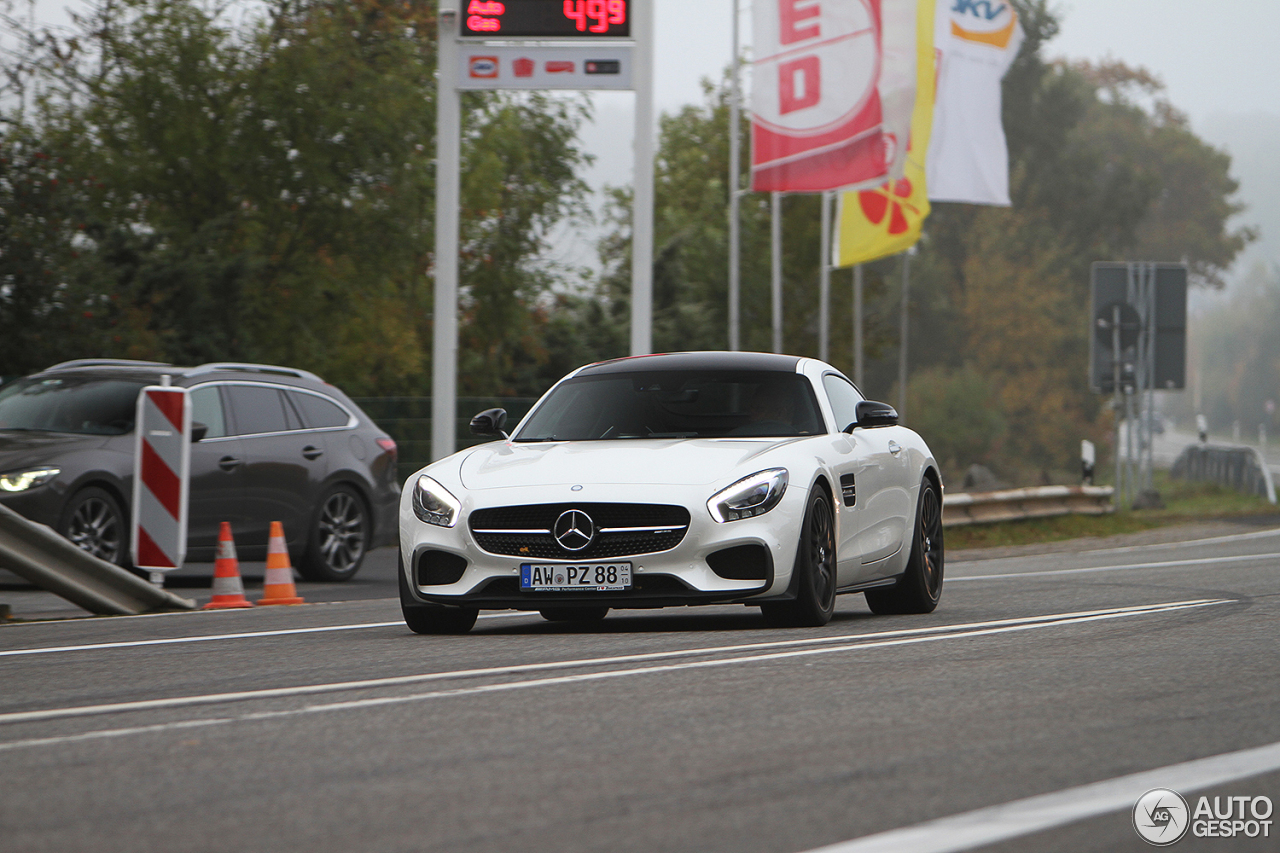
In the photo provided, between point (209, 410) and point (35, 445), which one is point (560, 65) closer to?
point (209, 410)

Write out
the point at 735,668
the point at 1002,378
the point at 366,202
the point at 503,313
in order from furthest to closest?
the point at 1002,378 → the point at 503,313 → the point at 366,202 → the point at 735,668

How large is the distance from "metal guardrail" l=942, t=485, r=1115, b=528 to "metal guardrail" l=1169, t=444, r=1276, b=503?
37.9 feet

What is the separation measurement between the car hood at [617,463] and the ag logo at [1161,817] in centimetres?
459

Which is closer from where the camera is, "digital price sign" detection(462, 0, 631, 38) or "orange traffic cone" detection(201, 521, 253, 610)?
"orange traffic cone" detection(201, 521, 253, 610)

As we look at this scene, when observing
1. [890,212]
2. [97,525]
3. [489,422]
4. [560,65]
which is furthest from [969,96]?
[489,422]

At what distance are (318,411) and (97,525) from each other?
2710 mm

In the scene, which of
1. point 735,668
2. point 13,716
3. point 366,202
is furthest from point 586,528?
point 366,202

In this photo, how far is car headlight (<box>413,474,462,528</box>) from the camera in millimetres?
9750

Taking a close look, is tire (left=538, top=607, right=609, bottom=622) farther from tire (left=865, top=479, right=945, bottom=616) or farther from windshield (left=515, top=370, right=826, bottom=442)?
tire (left=865, top=479, right=945, bottom=616)

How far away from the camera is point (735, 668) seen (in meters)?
8.05

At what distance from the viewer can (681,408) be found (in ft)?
35.3

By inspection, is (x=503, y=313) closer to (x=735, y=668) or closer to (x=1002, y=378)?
(x=735, y=668)

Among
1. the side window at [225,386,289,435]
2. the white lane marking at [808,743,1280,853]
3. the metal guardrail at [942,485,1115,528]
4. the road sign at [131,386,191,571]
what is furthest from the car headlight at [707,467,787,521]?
the metal guardrail at [942,485,1115,528]

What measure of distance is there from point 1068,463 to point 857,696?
73054 mm
